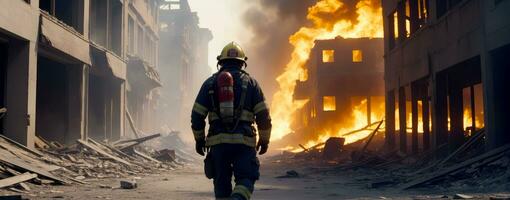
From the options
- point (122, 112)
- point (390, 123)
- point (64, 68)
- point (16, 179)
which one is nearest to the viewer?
point (16, 179)

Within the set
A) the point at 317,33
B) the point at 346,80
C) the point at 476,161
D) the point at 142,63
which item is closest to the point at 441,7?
the point at 476,161

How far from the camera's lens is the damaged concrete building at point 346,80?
122 feet

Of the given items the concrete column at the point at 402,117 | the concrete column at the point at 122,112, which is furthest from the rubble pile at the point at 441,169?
the concrete column at the point at 122,112

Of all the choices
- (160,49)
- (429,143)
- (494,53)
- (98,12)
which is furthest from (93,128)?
(160,49)

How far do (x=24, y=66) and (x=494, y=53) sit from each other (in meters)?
11.1

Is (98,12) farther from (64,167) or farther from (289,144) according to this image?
(289,144)

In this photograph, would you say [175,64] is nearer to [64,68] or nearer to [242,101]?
[64,68]

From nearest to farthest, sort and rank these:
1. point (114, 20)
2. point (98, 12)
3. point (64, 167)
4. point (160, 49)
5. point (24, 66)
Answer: point (64, 167), point (24, 66), point (98, 12), point (114, 20), point (160, 49)

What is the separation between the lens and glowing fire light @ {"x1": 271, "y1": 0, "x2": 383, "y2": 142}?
115 feet

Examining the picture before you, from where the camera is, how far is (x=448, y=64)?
1480cm

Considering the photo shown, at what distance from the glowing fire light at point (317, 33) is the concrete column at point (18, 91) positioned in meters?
20.6

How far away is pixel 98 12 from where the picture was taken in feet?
77.6

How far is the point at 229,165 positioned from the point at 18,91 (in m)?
10.4

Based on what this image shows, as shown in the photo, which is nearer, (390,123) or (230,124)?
(230,124)
